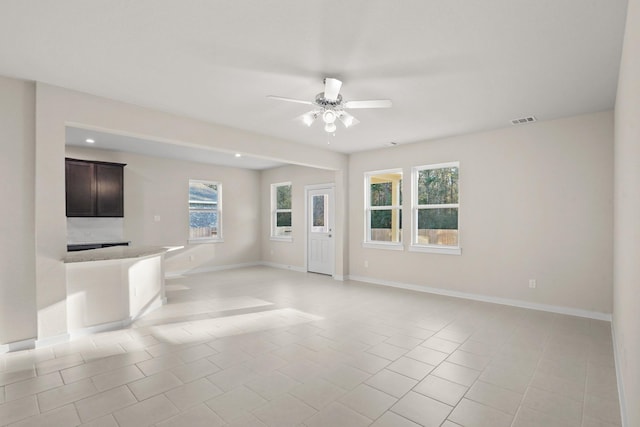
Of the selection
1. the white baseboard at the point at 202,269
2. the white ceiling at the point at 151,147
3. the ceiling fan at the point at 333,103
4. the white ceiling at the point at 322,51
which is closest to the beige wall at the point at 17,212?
the white ceiling at the point at 322,51

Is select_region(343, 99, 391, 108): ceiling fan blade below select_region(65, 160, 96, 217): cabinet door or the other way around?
the other way around

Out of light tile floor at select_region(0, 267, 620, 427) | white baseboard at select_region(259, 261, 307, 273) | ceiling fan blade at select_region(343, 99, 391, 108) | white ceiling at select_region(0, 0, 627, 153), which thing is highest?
white ceiling at select_region(0, 0, 627, 153)

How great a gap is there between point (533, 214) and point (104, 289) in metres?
5.68

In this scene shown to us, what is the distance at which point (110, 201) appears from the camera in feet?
20.0

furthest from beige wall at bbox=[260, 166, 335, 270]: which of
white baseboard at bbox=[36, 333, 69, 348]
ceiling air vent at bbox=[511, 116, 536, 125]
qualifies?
white baseboard at bbox=[36, 333, 69, 348]

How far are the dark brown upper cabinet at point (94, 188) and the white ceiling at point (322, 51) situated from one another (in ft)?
9.69

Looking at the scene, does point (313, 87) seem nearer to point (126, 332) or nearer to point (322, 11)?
point (322, 11)

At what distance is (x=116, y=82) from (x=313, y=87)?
1.99m

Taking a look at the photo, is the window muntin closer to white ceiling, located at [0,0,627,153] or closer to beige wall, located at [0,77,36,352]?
white ceiling, located at [0,0,627,153]

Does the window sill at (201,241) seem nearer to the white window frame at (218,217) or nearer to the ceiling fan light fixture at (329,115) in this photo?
the white window frame at (218,217)

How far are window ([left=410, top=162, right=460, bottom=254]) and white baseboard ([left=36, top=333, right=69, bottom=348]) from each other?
5041 millimetres

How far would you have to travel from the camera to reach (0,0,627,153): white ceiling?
82.0 inches

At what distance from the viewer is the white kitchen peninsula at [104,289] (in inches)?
136

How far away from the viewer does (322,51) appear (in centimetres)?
256
